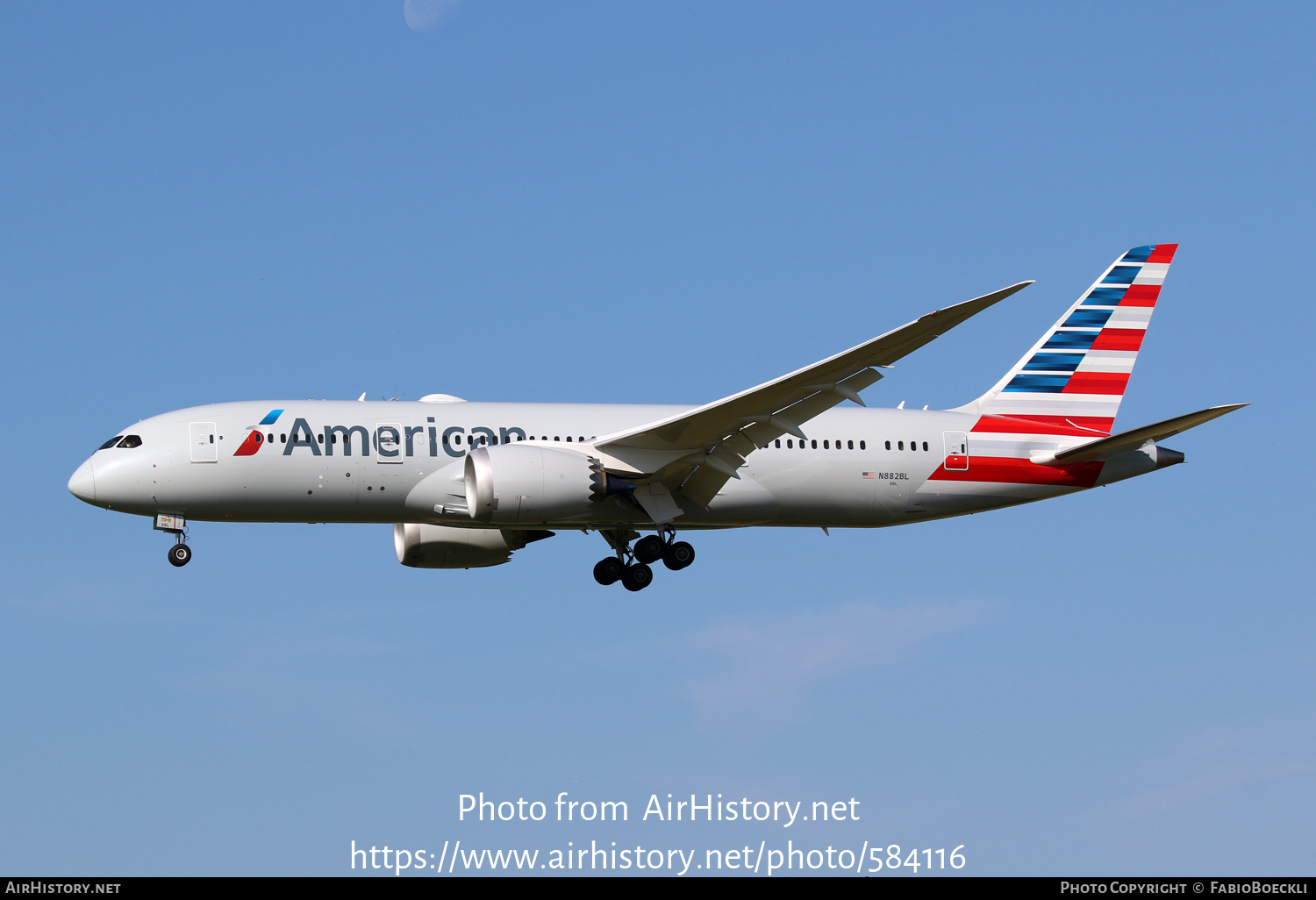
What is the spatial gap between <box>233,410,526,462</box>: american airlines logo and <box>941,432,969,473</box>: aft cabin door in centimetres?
1052

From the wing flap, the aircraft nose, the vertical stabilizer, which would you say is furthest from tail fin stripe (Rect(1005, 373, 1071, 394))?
the aircraft nose

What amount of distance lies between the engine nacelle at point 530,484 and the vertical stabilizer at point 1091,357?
10.6 m

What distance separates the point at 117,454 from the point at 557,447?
29.9ft

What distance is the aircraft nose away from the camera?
31.9 m

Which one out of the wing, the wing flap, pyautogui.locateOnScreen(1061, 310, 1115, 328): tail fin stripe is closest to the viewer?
the wing flap

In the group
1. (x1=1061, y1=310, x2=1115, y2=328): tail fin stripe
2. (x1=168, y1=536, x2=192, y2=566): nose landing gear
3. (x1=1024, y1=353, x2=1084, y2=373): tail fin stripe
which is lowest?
(x1=168, y1=536, x2=192, y2=566): nose landing gear

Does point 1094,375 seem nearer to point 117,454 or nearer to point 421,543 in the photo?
point 421,543

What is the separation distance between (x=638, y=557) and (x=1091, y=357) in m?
12.6

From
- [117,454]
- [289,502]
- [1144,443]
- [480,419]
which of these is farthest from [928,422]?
[117,454]

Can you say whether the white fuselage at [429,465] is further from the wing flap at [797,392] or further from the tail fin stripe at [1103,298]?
the tail fin stripe at [1103,298]

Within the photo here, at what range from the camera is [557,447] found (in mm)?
32406

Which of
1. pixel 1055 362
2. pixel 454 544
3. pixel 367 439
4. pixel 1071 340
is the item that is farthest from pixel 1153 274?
pixel 367 439

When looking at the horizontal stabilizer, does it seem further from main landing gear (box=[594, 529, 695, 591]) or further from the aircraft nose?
the aircraft nose

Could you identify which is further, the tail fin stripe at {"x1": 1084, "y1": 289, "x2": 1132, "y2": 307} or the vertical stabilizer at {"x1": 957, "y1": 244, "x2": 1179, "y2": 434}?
the tail fin stripe at {"x1": 1084, "y1": 289, "x2": 1132, "y2": 307}
